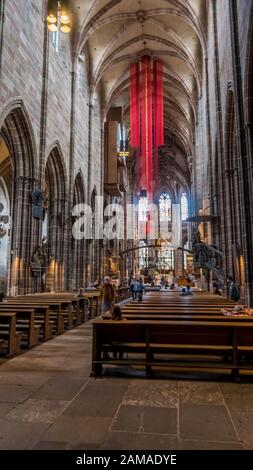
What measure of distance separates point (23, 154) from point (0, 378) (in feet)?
37.2

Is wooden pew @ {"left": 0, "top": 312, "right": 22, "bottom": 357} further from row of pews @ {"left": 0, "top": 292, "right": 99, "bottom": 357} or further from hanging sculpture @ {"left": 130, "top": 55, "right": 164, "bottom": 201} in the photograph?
hanging sculpture @ {"left": 130, "top": 55, "right": 164, "bottom": 201}

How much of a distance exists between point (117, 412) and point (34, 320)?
14.7 feet

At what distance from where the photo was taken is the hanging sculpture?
21.8m

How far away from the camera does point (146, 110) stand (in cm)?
2245

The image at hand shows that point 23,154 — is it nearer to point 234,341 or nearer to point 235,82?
point 235,82

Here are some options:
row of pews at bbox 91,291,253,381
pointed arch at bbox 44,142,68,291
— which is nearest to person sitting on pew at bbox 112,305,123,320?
row of pews at bbox 91,291,253,381

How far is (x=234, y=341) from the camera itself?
4492 mm

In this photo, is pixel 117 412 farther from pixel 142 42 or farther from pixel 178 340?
pixel 142 42

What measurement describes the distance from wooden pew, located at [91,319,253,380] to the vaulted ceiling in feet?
63.3

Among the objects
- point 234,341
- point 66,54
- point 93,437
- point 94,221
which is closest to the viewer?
point 93,437

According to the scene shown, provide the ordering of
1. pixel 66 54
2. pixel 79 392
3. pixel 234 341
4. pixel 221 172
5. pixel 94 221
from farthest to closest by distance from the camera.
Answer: pixel 94 221 → pixel 66 54 → pixel 221 172 → pixel 234 341 → pixel 79 392

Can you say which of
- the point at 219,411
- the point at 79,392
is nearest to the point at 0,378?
the point at 79,392

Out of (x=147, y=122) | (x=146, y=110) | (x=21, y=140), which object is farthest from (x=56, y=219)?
(x=146, y=110)

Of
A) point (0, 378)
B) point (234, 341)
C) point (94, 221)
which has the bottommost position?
point (0, 378)
